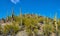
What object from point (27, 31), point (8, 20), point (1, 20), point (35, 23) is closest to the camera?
point (27, 31)

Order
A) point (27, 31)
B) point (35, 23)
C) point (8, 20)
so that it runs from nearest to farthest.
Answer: point (27, 31), point (35, 23), point (8, 20)

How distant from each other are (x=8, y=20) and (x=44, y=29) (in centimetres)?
751

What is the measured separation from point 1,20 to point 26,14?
4.45 meters

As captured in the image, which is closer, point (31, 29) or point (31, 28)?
point (31, 29)

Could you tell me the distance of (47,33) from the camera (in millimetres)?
29141

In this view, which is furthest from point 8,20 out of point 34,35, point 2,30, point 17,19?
point 34,35

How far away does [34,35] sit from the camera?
94.8 ft

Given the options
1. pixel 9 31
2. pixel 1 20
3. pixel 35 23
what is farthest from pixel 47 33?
pixel 1 20

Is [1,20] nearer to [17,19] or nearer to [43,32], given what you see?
[17,19]

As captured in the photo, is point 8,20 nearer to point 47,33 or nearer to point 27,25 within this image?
point 27,25

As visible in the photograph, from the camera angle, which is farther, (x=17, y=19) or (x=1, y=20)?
(x=1, y=20)

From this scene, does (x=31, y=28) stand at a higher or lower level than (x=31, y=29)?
higher

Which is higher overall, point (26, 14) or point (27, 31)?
point (26, 14)

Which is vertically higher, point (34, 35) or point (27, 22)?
point (27, 22)
